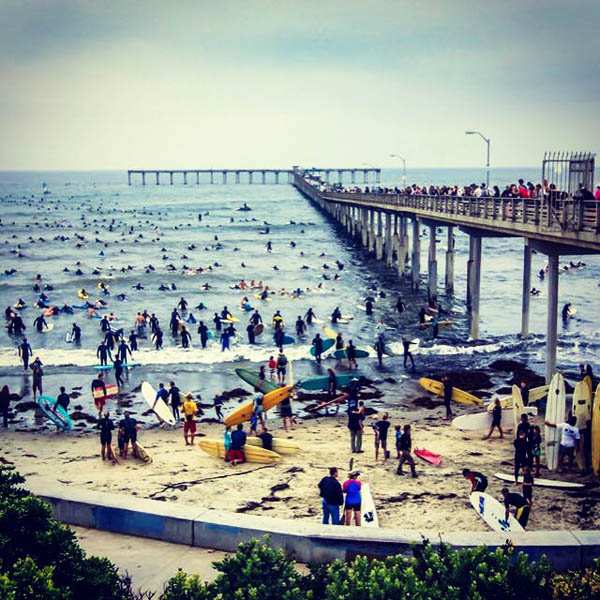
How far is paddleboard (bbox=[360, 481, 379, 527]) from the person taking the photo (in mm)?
13887

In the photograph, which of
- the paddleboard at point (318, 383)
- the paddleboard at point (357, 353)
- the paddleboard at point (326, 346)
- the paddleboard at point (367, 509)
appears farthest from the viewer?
the paddleboard at point (326, 346)

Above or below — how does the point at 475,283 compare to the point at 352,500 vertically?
above

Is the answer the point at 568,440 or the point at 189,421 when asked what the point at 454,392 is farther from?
the point at 189,421

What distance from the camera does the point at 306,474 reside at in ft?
56.7

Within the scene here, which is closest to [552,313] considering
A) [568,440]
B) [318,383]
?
[318,383]

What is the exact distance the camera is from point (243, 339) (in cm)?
3809

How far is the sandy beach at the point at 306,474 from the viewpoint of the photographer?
14.7 meters

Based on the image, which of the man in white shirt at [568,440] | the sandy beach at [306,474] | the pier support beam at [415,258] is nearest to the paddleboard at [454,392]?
the sandy beach at [306,474]

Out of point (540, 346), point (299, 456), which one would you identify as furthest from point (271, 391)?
point (540, 346)

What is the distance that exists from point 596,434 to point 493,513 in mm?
3907

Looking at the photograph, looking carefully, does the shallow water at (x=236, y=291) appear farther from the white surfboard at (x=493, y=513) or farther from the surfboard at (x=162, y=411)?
the white surfboard at (x=493, y=513)

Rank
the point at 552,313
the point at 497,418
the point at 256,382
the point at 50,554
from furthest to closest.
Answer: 1. the point at 256,382
2. the point at 552,313
3. the point at 497,418
4. the point at 50,554

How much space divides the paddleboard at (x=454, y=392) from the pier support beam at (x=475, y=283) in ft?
34.7

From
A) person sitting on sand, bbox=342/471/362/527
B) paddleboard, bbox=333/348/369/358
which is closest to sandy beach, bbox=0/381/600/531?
person sitting on sand, bbox=342/471/362/527
